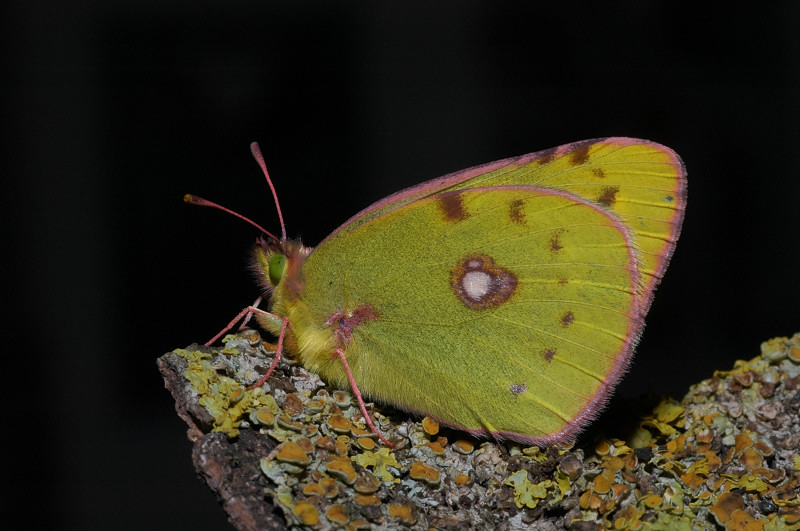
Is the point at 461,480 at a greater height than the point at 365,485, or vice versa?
the point at 365,485

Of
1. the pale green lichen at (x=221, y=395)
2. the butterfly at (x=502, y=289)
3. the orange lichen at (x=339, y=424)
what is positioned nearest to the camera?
the pale green lichen at (x=221, y=395)

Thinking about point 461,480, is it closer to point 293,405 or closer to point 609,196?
point 293,405

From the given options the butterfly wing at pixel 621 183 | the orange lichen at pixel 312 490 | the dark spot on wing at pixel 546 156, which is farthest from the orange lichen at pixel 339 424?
the dark spot on wing at pixel 546 156

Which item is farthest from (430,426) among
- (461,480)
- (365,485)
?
(365,485)

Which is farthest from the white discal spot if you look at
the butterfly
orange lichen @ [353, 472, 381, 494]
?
orange lichen @ [353, 472, 381, 494]

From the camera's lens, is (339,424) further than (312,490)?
Yes

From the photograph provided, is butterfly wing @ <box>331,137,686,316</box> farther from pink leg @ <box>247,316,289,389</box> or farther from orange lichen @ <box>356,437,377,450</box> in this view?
orange lichen @ <box>356,437,377,450</box>

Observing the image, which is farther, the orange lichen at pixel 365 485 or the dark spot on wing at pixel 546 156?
the dark spot on wing at pixel 546 156

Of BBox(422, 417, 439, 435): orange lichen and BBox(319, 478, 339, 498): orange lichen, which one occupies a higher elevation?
BBox(319, 478, 339, 498): orange lichen

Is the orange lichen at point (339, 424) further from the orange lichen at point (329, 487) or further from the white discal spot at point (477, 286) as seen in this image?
the white discal spot at point (477, 286)
